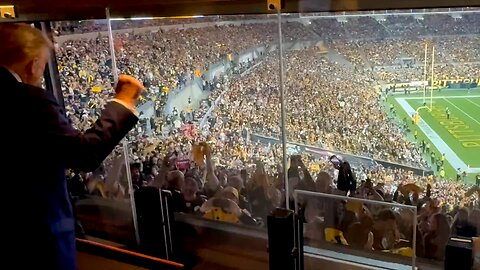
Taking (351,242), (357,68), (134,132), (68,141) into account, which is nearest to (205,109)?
(134,132)

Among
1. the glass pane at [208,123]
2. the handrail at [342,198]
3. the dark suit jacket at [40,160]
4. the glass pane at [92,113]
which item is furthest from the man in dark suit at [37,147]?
the glass pane at [92,113]

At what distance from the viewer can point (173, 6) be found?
6.53 feet

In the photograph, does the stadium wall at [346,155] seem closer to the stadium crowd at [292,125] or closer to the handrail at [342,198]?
the stadium crowd at [292,125]

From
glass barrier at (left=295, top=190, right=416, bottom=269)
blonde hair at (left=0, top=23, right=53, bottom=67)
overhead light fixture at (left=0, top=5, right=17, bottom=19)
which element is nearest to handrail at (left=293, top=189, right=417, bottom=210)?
glass barrier at (left=295, top=190, right=416, bottom=269)

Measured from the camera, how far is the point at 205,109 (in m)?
2.31

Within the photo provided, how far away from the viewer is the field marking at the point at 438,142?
175cm

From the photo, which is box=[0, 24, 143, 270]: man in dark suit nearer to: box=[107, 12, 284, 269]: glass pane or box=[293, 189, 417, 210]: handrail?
box=[107, 12, 284, 269]: glass pane

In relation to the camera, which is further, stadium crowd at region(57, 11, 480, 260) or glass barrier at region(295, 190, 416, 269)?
glass barrier at region(295, 190, 416, 269)

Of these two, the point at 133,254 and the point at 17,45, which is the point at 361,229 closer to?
the point at 133,254

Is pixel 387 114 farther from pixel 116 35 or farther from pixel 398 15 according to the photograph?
pixel 116 35

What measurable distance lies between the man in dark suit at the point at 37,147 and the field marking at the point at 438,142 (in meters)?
0.98

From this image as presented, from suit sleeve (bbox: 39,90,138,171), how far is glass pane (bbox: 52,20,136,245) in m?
1.16

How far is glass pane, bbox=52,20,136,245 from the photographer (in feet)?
8.16

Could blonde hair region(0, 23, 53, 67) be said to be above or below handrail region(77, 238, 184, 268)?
above
